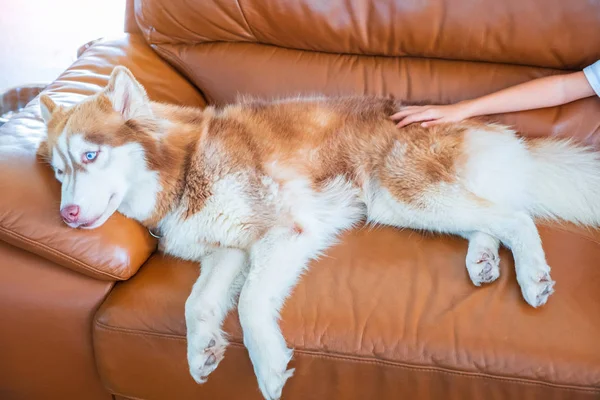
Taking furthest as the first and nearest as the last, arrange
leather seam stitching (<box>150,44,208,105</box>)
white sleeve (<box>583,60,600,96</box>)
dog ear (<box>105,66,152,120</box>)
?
1. leather seam stitching (<box>150,44,208,105</box>)
2. white sleeve (<box>583,60,600,96</box>)
3. dog ear (<box>105,66,152,120</box>)

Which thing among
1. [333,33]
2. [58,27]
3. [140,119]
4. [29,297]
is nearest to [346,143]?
[333,33]

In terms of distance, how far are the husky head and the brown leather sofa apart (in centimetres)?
7

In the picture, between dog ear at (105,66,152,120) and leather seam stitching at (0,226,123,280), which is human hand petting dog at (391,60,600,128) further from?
leather seam stitching at (0,226,123,280)

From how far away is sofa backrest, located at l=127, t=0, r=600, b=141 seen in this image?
2066 millimetres

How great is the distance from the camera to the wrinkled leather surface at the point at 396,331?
140cm

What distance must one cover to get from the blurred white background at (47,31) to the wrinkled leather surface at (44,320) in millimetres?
2834

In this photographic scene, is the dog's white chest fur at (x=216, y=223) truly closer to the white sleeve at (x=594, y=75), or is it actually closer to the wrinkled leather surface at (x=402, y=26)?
the wrinkled leather surface at (x=402, y=26)

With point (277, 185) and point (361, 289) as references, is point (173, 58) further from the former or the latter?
point (361, 289)

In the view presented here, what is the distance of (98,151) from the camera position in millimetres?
1670

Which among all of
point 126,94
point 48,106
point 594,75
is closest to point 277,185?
point 126,94

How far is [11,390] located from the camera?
5.93 ft

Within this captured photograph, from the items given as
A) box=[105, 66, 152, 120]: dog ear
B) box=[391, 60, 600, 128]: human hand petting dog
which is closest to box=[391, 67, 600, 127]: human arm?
box=[391, 60, 600, 128]: human hand petting dog

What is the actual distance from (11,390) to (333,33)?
186 centimetres

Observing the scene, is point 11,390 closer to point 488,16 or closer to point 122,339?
point 122,339
